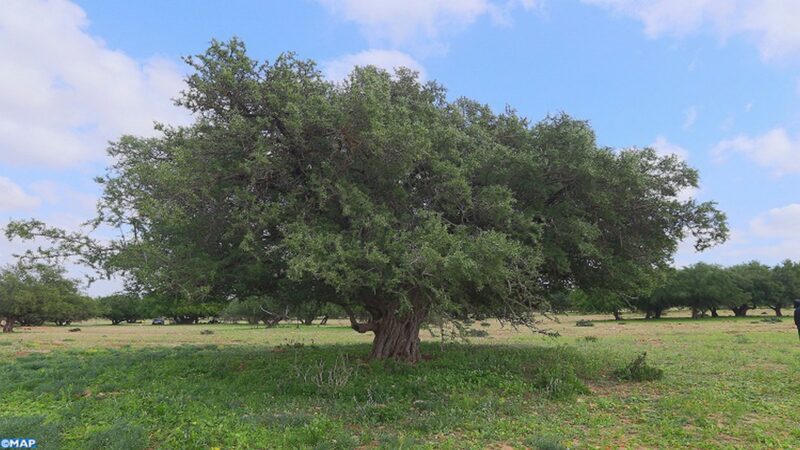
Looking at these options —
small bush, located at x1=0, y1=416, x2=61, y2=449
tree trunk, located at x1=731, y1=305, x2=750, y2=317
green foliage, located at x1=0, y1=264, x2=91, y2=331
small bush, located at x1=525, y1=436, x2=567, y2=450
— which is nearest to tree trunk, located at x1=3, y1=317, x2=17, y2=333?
green foliage, located at x1=0, y1=264, x2=91, y2=331

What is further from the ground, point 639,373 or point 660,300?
point 660,300

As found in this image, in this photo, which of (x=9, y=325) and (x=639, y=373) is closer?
(x=639, y=373)

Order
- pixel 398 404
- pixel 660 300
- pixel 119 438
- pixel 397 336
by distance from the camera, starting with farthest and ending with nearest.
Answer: pixel 660 300 < pixel 397 336 < pixel 398 404 < pixel 119 438

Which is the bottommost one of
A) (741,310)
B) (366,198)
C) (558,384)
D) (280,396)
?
(280,396)

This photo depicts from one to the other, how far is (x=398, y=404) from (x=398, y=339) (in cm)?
469

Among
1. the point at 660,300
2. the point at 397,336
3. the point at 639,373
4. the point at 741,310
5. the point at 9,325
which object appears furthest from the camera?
the point at 741,310

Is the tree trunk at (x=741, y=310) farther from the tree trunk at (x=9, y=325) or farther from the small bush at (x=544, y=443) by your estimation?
the tree trunk at (x=9, y=325)

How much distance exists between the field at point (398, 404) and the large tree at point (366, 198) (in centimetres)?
197

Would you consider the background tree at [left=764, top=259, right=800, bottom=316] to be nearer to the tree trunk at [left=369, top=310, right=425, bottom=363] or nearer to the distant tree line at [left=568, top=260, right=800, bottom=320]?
the distant tree line at [left=568, top=260, right=800, bottom=320]

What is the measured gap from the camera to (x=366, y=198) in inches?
429

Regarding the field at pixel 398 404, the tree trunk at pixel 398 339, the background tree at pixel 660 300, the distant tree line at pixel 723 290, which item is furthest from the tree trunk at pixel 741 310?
the tree trunk at pixel 398 339

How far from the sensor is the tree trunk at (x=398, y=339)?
1495 centimetres

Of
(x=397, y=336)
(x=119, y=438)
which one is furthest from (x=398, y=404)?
(x=119, y=438)

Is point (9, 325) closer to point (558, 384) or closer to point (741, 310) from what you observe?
point (558, 384)
